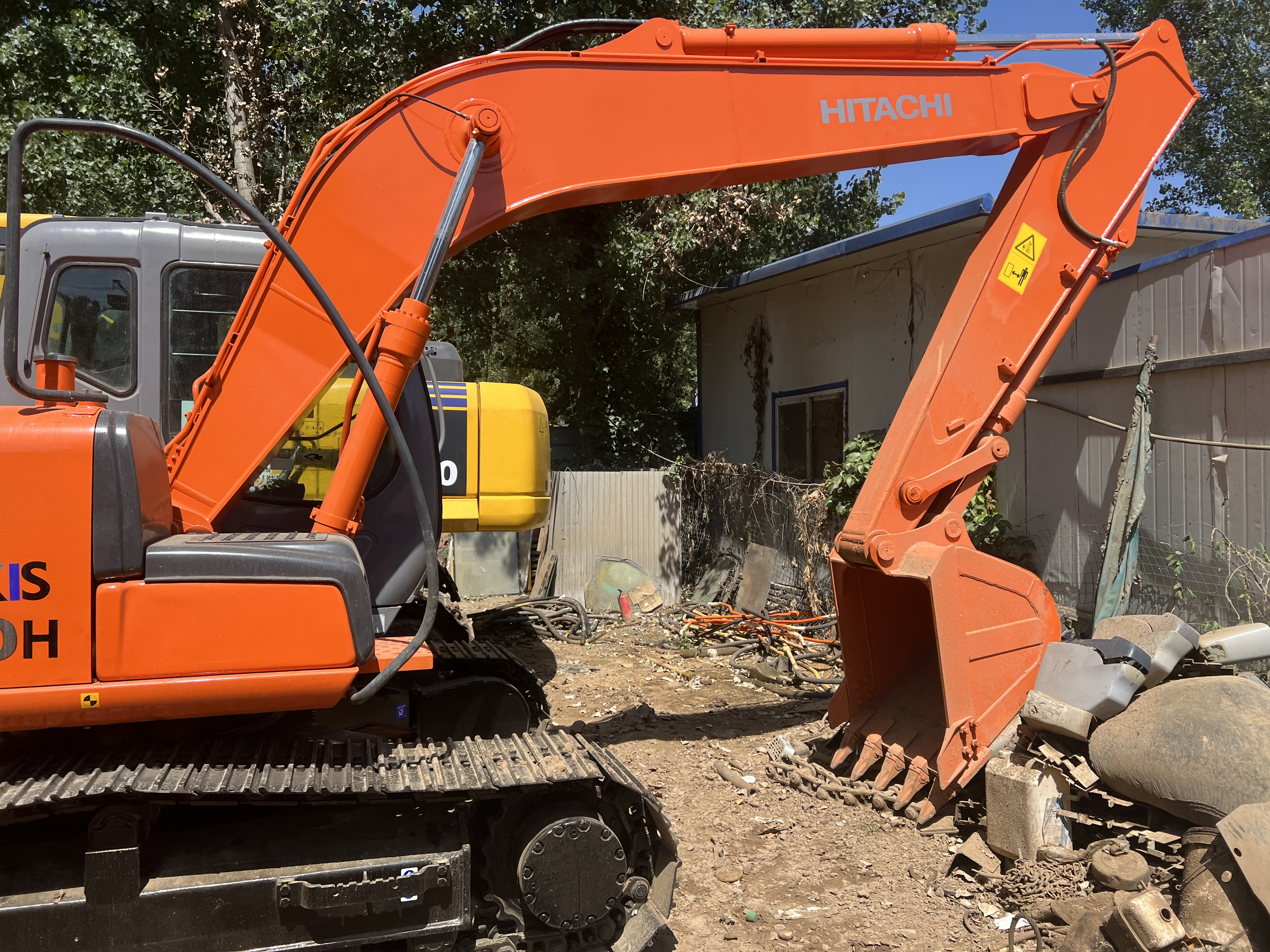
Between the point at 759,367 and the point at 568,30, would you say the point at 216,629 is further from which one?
the point at 759,367

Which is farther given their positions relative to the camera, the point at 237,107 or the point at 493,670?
the point at 237,107

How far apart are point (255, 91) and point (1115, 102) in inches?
476

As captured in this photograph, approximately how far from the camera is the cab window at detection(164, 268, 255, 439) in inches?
148

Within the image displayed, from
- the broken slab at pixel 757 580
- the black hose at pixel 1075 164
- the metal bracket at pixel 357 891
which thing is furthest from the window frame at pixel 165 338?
the broken slab at pixel 757 580

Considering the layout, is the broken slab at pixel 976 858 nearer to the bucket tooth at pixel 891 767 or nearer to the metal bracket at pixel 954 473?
the bucket tooth at pixel 891 767

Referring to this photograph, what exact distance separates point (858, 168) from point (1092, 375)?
3455 mm

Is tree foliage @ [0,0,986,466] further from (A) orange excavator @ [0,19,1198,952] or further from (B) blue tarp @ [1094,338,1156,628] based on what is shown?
(A) orange excavator @ [0,19,1198,952]

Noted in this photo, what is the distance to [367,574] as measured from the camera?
368 centimetres

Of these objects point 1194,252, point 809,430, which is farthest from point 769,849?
point 809,430

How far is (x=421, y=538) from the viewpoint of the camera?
3791 mm

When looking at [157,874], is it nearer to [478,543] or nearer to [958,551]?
[958,551]

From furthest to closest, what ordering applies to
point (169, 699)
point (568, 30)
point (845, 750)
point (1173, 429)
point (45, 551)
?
1. point (1173, 429)
2. point (845, 750)
3. point (568, 30)
4. point (169, 699)
5. point (45, 551)

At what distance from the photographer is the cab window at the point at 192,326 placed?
377 cm

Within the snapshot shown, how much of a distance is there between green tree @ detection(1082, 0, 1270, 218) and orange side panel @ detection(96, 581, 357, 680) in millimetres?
21074
